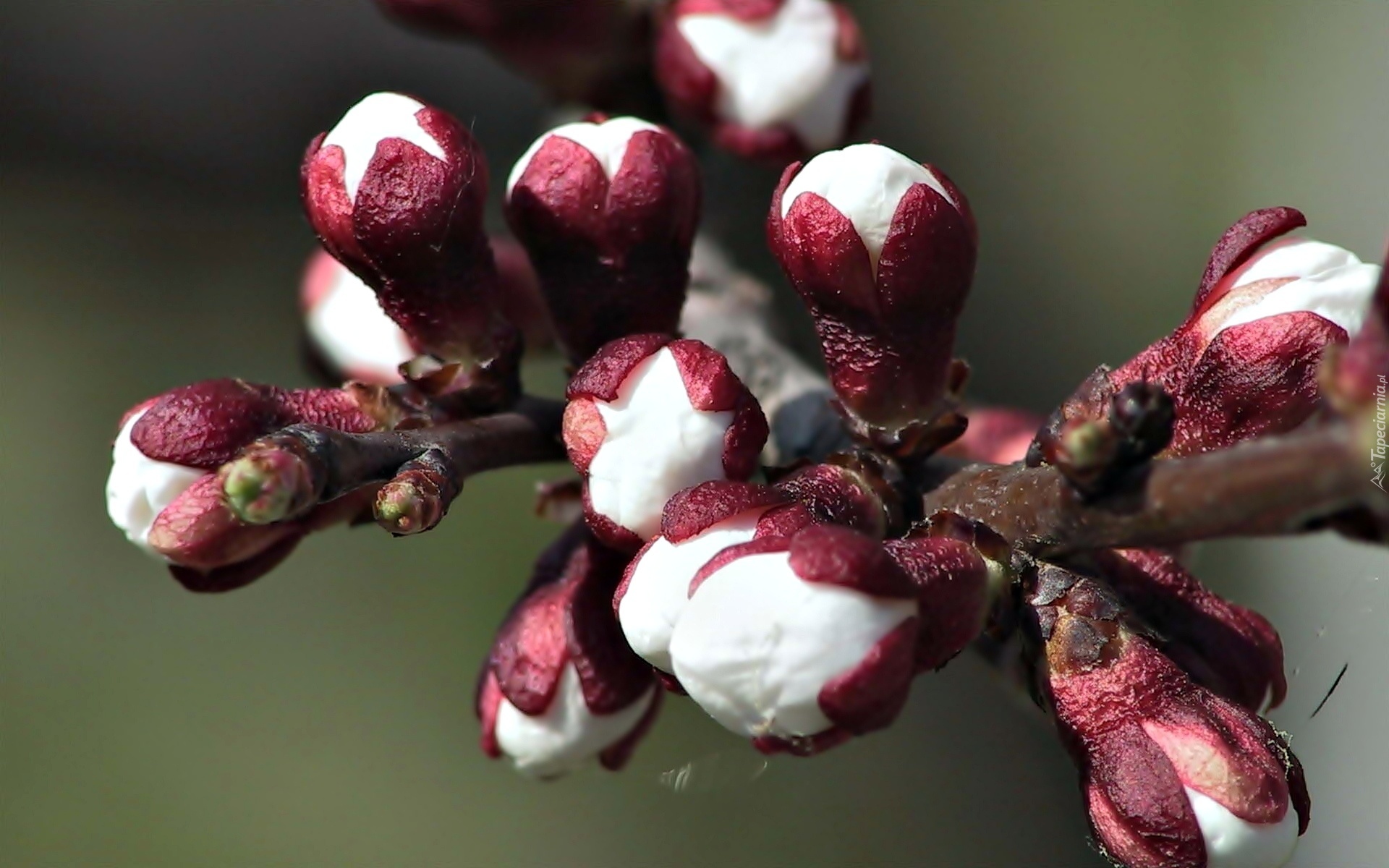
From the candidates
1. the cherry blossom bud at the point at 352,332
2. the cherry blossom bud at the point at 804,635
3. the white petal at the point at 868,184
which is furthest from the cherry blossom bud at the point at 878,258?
the cherry blossom bud at the point at 352,332

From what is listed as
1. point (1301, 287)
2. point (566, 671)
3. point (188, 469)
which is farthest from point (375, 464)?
point (1301, 287)

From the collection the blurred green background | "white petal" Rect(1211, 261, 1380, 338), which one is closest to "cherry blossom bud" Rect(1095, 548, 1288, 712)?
"white petal" Rect(1211, 261, 1380, 338)

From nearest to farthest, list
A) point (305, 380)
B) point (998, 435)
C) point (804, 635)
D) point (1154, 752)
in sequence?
point (804, 635) → point (1154, 752) → point (998, 435) → point (305, 380)

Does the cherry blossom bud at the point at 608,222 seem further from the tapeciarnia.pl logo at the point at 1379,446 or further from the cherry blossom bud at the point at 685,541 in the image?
the tapeciarnia.pl logo at the point at 1379,446

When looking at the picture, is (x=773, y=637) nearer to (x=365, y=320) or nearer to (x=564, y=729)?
(x=564, y=729)

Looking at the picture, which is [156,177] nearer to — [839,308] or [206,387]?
[206,387]

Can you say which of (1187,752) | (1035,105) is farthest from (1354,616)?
(1035,105)
